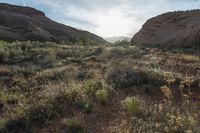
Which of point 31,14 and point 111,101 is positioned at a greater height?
point 31,14

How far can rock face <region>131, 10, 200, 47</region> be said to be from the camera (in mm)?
39844

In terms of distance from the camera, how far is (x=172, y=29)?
49250 millimetres

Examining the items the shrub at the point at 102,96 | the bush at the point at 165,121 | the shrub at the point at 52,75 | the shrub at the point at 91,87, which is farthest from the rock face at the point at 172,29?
the bush at the point at 165,121

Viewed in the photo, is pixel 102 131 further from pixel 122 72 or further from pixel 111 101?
pixel 122 72

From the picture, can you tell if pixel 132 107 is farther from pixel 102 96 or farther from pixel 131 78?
pixel 131 78

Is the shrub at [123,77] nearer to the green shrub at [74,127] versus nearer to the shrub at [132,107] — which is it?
the shrub at [132,107]

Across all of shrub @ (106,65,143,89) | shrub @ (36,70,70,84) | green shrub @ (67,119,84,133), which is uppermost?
shrub @ (106,65,143,89)

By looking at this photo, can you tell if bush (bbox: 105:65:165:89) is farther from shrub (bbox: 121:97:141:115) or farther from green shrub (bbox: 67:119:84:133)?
green shrub (bbox: 67:119:84:133)

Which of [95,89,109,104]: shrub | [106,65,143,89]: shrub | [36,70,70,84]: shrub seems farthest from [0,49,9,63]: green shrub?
[95,89,109,104]: shrub

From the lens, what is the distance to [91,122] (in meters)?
6.63

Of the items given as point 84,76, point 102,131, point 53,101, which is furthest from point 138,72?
point 102,131

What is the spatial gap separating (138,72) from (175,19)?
149 feet

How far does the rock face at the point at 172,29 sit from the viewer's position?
3984 cm

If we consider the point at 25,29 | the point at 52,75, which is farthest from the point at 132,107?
the point at 25,29
